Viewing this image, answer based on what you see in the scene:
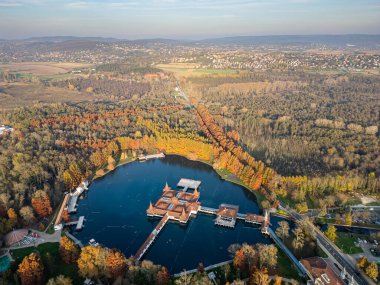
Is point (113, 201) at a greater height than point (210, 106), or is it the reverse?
point (210, 106)

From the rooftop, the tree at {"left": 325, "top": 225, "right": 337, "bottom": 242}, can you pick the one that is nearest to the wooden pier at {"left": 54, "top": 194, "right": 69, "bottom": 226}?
the rooftop

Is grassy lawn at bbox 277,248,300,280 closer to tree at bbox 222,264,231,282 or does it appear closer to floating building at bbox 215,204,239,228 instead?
tree at bbox 222,264,231,282

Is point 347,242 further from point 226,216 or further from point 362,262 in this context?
point 226,216

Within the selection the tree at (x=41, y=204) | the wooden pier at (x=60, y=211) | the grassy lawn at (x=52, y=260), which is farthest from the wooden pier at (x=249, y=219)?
the tree at (x=41, y=204)

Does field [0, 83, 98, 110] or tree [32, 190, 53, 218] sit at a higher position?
field [0, 83, 98, 110]

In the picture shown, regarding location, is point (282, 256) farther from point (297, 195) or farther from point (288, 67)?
point (288, 67)

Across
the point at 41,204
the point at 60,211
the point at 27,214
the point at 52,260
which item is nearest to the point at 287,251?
the point at 52,260

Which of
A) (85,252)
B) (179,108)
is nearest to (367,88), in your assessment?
(179,108)
